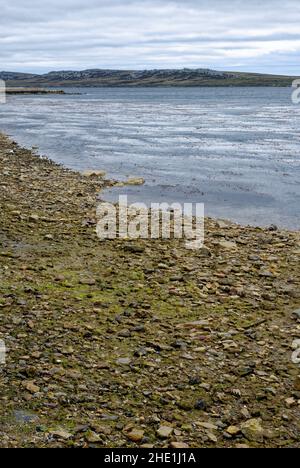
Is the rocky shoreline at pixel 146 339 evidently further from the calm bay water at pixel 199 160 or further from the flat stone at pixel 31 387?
the calm bay water at pixel 199 160

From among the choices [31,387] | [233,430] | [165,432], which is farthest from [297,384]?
[31,387]

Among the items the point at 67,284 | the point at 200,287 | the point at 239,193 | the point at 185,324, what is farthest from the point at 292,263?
the point at 239,193

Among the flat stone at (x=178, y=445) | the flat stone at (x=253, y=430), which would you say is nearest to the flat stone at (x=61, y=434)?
the flat stone at (x=178, y=445)

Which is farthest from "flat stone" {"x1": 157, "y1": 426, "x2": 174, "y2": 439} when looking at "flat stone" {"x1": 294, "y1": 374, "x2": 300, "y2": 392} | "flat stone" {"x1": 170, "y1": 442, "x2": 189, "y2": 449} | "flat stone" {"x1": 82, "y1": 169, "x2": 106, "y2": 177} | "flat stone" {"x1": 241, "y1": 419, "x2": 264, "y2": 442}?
"flat stone" {"x1": 82, "y1": 169, "x2": 106, "y2": 177}

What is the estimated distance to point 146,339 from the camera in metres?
8.48

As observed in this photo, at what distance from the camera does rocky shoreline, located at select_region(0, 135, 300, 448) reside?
639cm

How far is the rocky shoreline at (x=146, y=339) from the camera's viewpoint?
6387mm

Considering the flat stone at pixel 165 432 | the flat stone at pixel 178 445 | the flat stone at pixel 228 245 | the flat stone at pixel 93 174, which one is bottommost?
the flat stone at pixel 178 445

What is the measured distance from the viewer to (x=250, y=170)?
27.0 m

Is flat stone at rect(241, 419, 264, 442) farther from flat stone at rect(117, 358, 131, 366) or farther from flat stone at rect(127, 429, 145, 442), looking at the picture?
flat stone at rect(117, 358, 131, 366)

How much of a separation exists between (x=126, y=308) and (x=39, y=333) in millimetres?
1832

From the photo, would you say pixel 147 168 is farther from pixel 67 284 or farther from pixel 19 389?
pixel 19 389

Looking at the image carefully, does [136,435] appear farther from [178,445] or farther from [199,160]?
[199,160]

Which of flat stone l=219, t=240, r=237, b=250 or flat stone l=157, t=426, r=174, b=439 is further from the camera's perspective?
flat stone l=219, t=240, r=237, b=250
